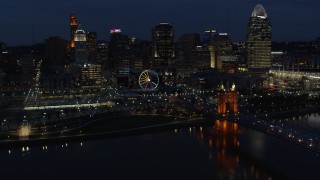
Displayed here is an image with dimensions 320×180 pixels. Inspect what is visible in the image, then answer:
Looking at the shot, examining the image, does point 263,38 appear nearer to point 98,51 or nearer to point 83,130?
point 98,51

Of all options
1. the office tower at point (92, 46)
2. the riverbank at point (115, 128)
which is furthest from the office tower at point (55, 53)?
the riverbank at point (115, 128)

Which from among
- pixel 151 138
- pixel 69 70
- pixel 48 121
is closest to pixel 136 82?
pixel 69 70

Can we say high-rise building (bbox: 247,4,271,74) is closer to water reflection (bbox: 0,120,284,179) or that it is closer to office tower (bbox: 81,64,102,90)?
office tower (bbox: 81,64,102,90)

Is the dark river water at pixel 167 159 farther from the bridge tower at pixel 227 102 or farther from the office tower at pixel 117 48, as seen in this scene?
the office tower at pixel 117 48

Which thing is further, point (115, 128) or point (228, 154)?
point (115, 128)

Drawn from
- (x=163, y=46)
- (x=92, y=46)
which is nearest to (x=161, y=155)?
(x=163, y=46)

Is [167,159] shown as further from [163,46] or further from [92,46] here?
[92,46]
